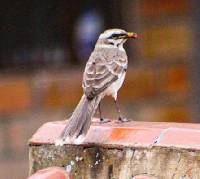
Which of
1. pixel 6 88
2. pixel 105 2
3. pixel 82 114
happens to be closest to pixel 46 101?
pixel 6 88

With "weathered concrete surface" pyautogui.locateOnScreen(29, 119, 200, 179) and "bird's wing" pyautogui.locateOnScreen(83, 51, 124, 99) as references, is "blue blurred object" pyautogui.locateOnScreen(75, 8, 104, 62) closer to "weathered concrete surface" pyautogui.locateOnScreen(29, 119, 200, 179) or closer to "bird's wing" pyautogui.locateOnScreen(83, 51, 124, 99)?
"bird's wing" pyautogui.locateOnScreen(83, 51, 124, 99)

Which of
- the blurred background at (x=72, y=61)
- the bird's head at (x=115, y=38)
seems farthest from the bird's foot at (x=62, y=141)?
the blurred background at (x=72, y=61)

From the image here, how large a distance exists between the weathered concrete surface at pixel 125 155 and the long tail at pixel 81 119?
40 millimetres

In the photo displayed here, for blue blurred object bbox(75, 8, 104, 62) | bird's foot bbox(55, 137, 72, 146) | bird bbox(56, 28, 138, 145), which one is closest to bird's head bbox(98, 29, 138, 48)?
bird bbox(56, 28, 138, 145)

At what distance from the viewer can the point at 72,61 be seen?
1012 centimetres

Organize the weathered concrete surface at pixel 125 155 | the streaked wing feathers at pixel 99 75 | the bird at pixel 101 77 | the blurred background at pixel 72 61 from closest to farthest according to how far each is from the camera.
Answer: the weathered concrete surface at pixel 125 155
the bird at pixel 101 77
the streaked wing feathers at pixel 99 75
the blurred background at pixel 72 61

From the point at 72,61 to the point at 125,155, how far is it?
6129 mm

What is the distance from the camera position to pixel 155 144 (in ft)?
12.9

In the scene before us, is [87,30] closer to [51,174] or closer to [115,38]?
[115,38]

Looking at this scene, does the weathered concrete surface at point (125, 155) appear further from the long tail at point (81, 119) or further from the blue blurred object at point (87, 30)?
the blue blurred object at point (87, 30)

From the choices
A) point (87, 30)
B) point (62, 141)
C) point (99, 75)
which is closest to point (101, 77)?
point (99, 75)

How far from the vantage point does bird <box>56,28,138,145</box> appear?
15.3 ft

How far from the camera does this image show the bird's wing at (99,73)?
5.29 meters

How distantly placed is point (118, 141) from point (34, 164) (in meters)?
0.38
